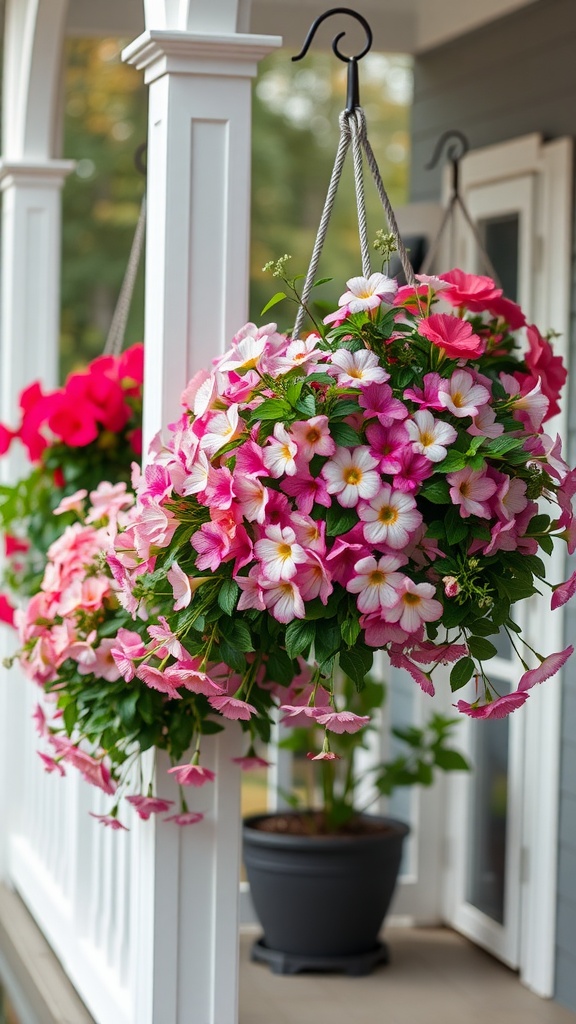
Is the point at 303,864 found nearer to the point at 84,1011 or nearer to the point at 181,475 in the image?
the point at 84,1011

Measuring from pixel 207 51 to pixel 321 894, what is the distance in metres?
2.29

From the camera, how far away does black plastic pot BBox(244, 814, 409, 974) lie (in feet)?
11.8

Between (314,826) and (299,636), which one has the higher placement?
(299,636)

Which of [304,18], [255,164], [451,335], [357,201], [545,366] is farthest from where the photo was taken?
[255,164]

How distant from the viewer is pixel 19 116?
154 inches

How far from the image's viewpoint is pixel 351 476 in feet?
5.49

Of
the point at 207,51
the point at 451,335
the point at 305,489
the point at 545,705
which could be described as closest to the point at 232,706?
the point at 305,489

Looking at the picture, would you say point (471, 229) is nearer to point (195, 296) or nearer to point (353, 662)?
point (195, 296)

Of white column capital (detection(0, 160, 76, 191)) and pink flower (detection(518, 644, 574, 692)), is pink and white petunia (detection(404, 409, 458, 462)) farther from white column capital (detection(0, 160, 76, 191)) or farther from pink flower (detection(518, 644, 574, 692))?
white column capital (detection(0, 160, 76, 191))

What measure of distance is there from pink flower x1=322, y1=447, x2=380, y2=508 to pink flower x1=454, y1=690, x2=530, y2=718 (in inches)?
11.0

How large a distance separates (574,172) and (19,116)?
158cm

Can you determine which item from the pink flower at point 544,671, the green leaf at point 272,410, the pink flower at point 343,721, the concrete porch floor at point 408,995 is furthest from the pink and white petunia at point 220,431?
the concrete porch floor at point 408,995

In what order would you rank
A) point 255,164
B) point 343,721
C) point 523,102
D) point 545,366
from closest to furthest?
point 343,721 → point 545,366 → point 523,102 → point 255,164

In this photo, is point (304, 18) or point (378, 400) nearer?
point (378, 400)
